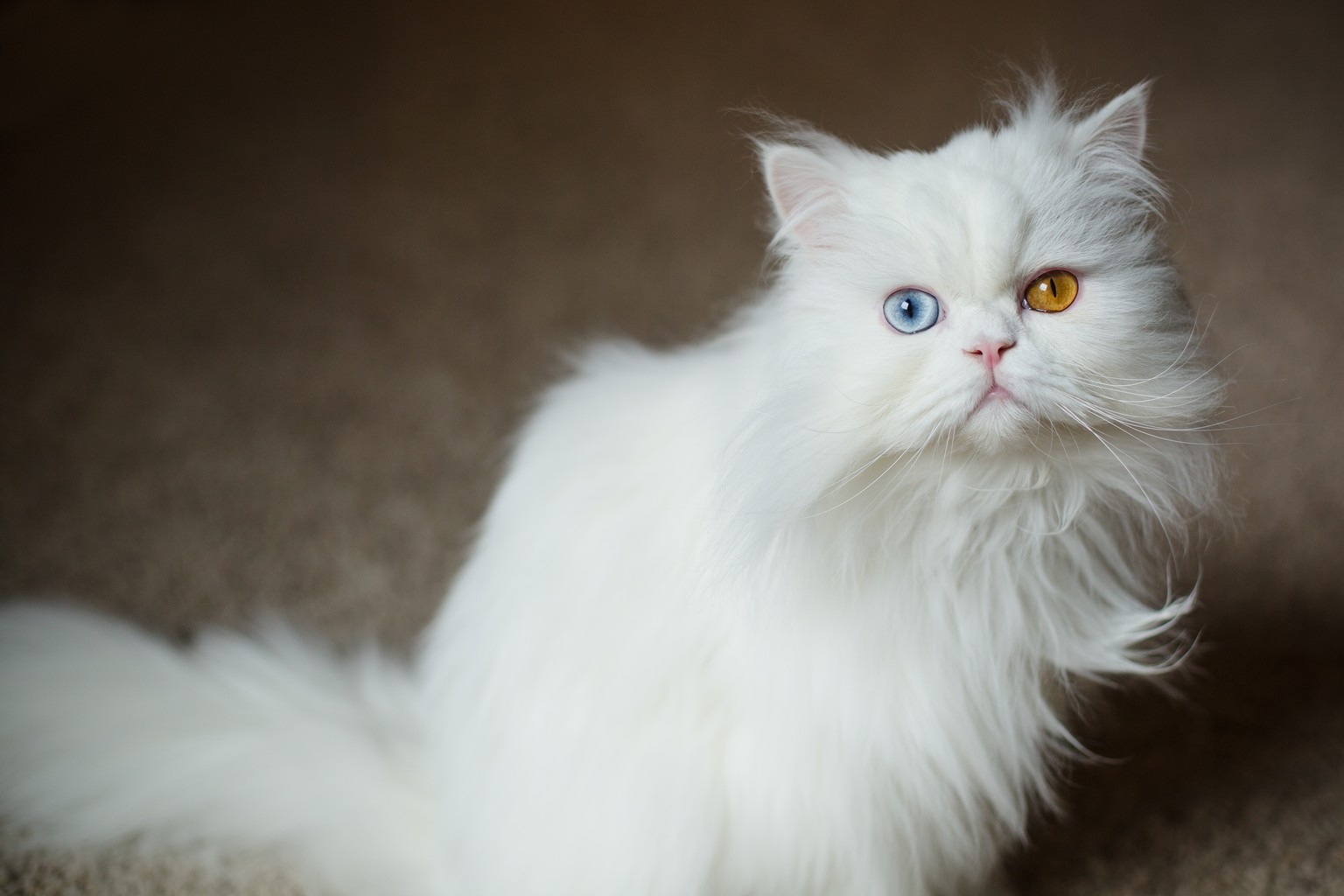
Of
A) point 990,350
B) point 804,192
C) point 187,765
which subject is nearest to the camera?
point 990,350

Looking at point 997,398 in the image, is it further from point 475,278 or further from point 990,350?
point 475,278

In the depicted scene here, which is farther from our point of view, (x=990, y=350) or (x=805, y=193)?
(x=805, y=193)

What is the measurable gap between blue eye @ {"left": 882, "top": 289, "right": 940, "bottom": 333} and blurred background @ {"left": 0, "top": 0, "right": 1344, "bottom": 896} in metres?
0.36

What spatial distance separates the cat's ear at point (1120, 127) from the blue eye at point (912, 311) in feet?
0.69

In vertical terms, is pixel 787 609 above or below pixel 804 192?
below

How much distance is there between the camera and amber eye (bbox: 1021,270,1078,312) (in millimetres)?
866

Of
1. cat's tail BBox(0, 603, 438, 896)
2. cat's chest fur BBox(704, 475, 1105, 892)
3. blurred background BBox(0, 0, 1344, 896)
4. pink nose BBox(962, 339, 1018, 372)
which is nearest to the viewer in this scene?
pink nose BBox(962, 339, 1018, 372)

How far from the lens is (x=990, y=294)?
2.79 feet

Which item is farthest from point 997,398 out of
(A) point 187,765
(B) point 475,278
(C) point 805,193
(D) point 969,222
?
(B) point 475,278

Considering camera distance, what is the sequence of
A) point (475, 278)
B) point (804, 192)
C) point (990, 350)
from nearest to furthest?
point (990, 350), point (804, 192), point (475, 278)

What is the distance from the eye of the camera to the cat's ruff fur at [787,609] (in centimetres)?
87

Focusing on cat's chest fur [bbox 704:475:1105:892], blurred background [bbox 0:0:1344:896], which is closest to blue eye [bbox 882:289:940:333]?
cat's chest fur [bbox 704:475:1105:892]

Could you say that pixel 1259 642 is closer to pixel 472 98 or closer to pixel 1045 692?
pixel 1045 692

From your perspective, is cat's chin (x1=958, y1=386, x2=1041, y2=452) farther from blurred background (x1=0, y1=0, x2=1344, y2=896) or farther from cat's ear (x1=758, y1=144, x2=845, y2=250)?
blurred background (x1=0, y1=0, x2=1344, y2=896)
